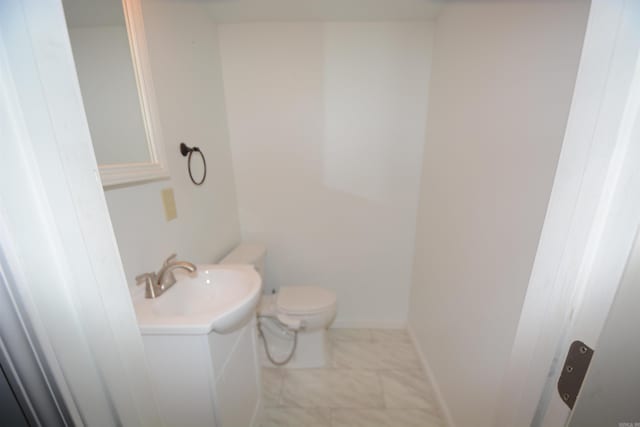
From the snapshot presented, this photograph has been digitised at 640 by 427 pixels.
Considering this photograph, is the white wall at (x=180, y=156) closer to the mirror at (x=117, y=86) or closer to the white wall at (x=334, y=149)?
the mirror at (x=117, y=86)

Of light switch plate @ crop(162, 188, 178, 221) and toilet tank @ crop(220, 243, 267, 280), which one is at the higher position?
light switch plate @ crop(162, 188, 178, 221)

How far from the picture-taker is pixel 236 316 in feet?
2.52

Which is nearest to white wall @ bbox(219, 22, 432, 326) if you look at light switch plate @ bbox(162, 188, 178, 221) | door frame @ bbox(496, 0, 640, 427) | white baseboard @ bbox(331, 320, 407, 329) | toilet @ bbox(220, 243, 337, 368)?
white baseboard @ bbox(331, 320, 407, 329)

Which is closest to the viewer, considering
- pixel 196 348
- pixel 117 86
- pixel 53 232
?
pixel 53 232

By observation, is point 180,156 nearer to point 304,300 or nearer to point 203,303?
point 203,303

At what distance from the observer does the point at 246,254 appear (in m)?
1.61

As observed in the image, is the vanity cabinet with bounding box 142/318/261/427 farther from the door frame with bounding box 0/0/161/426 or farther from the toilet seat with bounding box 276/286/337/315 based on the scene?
the toilet seat with bounding box 276/286/337/315

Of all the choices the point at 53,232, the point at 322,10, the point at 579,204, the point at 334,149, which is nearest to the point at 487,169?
the point at 579,204

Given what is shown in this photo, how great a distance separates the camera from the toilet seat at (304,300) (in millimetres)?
1494

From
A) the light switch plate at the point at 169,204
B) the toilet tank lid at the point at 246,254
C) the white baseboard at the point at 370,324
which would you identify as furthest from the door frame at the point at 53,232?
the white baseboard at the point at 370,324

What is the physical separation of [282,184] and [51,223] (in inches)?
58.2

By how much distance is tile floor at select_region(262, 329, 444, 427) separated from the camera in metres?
1.31

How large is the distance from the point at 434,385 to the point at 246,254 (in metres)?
1.42

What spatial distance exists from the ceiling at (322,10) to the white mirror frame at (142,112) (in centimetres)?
65
